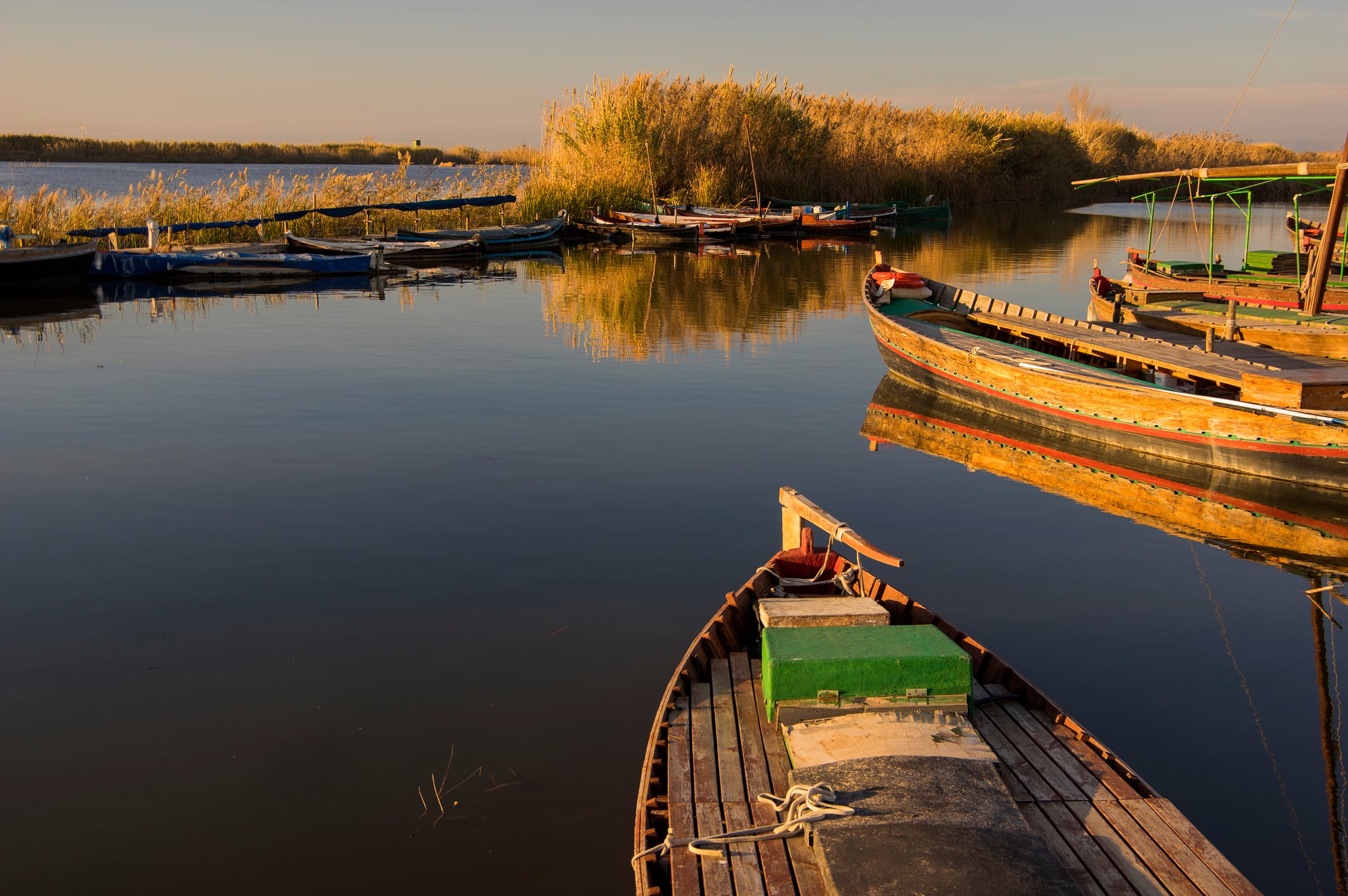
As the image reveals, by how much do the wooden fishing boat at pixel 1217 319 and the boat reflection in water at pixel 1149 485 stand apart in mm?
2901

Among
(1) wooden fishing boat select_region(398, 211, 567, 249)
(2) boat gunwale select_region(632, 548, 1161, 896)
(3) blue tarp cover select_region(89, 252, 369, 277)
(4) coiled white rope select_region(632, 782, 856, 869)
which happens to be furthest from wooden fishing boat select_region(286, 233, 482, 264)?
(4) coiled white rope select_region(632, 782, 856, 869)

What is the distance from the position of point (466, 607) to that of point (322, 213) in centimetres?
2729

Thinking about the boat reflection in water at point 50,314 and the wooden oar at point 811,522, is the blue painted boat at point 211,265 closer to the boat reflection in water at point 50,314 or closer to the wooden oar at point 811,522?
the boat reflection in water at point 50,314

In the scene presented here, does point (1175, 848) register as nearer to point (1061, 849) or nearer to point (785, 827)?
point (1061, 849)

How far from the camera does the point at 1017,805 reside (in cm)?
457

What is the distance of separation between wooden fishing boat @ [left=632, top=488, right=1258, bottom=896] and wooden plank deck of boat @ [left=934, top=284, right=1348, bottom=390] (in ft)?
27.3

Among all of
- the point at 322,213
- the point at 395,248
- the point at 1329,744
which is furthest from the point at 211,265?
the point at 1329,744

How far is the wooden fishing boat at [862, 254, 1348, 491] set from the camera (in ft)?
36.6

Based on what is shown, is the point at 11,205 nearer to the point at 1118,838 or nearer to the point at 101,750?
the point at 101,750

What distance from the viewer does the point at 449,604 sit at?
27.2ft

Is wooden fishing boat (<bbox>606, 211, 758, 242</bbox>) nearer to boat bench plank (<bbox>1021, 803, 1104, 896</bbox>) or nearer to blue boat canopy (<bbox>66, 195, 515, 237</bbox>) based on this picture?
blue boat canopy (<bbox>66, 195, 515, 237</bbox>)

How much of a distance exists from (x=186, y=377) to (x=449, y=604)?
1057 centimetres

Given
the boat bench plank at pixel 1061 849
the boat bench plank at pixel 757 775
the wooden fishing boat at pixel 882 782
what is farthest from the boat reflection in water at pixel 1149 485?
the boat bench plank at pixel 757 775

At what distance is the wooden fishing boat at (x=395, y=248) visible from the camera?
30.4m
